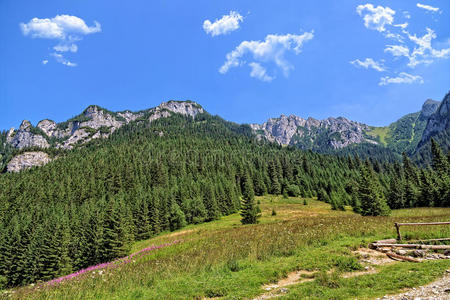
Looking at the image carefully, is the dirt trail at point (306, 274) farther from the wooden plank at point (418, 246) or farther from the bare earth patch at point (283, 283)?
the wooden plank at point (418, 246)

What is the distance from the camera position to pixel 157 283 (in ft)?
34.8

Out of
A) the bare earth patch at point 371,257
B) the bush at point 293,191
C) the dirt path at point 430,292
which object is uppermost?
the dirt path at point 430,292

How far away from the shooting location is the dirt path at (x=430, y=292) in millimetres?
6262

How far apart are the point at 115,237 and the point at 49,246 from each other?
69.4ft

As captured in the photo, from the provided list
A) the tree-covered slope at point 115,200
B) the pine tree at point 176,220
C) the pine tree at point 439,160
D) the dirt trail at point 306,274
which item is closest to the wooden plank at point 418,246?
the dirt trail at point 306,274

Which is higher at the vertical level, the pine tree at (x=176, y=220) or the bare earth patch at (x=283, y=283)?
the bare earth patch at (x=283, y=283)

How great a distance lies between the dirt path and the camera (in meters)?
6.26

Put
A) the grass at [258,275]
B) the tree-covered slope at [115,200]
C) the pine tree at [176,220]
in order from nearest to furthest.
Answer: the grass at [258,275] → the tree-covered slope at [115,200] → the pine tree at [176,220]

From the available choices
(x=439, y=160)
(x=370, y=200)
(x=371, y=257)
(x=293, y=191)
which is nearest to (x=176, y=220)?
(x=370, y=200)

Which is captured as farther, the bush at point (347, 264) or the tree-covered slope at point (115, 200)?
the tree-covered slope at point (115, 200)

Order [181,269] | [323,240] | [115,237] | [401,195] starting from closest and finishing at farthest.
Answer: [181,269] → [323,240] → [115,237] → [401,195]

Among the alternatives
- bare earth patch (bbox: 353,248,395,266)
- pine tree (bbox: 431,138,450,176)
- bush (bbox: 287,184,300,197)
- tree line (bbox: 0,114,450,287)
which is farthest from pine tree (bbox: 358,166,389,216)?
bush (bbox: 287,184,300,197)

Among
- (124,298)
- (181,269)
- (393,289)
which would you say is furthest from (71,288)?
(393,289)

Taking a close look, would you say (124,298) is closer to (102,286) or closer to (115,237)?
(102,286)
